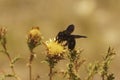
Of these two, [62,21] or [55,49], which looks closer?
[55,49]

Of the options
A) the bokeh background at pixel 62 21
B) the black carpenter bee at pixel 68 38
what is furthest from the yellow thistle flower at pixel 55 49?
the bokeh background at pixel 62 21

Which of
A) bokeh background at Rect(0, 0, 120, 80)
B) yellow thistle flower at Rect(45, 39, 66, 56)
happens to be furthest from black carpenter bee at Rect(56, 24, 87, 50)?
bokeh background at Rect(0, 0, 120, 80)

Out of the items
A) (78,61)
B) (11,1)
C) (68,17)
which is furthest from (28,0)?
(78,61)

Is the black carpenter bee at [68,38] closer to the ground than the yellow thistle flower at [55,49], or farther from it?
farther from it

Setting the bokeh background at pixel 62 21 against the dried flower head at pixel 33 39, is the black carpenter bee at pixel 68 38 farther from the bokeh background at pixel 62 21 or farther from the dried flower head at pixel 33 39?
the bokeh background at pixel 62 21

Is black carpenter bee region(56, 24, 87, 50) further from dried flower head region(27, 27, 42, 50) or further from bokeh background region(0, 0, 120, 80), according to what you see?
bokeh background region(0, 0, 120, 80)

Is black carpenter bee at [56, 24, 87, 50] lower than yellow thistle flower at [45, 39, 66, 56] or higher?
higher

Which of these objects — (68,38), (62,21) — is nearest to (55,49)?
(68,38)

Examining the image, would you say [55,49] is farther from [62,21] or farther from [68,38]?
[62,21]
